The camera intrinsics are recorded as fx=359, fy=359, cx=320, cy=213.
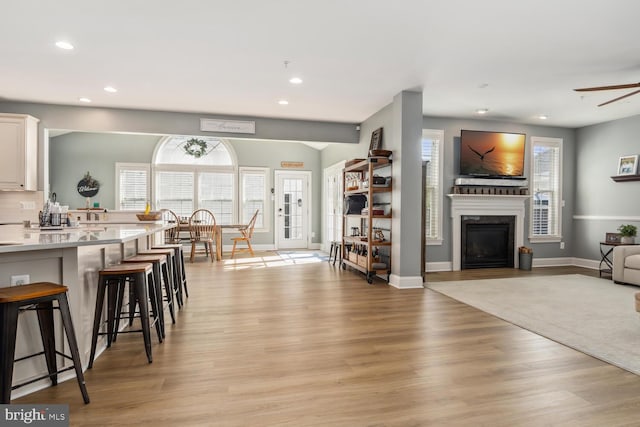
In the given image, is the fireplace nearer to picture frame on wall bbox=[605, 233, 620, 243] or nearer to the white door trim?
picture frame on wall bbox=[605, 233, 620, 243]

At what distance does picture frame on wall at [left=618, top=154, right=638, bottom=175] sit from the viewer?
5.70 m

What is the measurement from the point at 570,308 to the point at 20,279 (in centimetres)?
468

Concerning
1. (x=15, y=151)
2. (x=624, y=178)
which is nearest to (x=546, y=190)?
(x=624, y=178)

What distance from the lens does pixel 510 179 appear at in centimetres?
636

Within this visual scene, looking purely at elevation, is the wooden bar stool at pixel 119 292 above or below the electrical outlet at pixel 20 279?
below

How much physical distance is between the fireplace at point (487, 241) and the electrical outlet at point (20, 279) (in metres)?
5.86

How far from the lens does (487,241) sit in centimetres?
636

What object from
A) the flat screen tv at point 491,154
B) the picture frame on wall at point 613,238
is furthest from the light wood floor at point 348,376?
the picture frame on wall at point 613,238

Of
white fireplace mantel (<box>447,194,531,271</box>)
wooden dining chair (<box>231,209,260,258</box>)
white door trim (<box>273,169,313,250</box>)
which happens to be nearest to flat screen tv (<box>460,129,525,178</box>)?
white fireplace mantel (<box>447,194,531,271</box>)

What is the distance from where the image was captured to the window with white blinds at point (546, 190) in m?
6.65

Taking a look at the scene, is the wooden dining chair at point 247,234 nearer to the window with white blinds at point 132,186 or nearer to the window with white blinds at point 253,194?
the window with white blinds at point 253,194

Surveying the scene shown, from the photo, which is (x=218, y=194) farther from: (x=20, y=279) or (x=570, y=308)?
(x=570, y=308)

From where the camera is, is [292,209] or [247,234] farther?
[292,209]

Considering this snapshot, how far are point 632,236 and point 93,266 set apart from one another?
275 inches
